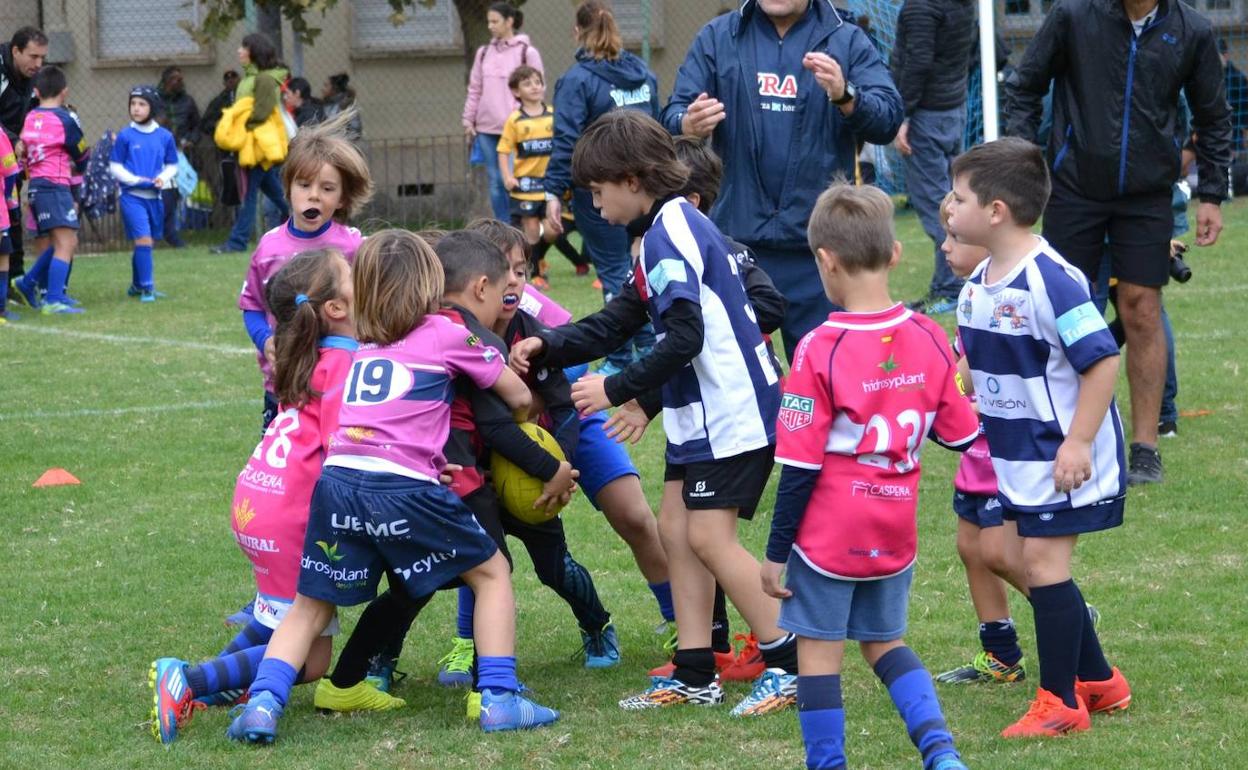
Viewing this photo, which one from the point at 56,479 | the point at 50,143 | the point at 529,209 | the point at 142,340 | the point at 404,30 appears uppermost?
the point at 404,30

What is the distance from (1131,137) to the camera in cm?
687

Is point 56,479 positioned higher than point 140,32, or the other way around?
point 140,32

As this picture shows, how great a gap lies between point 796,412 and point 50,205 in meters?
11.1

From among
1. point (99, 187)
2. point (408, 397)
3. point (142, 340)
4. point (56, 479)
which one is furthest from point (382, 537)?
point (99, 187)

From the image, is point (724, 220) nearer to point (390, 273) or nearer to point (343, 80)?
point (390, 273)

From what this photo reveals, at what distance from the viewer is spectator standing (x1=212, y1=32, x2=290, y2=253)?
1697 centimetres

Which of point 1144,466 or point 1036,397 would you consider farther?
point 1144,466

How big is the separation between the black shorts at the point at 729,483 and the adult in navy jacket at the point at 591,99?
237 inches

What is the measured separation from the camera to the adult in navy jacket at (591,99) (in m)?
10.6

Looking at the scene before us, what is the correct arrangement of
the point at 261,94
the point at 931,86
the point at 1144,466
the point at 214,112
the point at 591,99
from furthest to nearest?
the point at 214,112 < the point at 261,94 < the point at 931,86 < the point at 591,99 < the point at 1144,466

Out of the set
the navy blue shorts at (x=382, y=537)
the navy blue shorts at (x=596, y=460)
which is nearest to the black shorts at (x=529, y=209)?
the navy blue shorts at (x=596, y=460)

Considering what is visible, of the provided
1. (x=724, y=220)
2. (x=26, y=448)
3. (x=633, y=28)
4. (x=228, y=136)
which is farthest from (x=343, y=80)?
(x=724, y=220)

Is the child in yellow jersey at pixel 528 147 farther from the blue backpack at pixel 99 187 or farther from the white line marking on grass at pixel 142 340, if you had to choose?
the blue backpack at pixel 99 187

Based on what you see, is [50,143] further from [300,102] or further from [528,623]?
[528,623]
